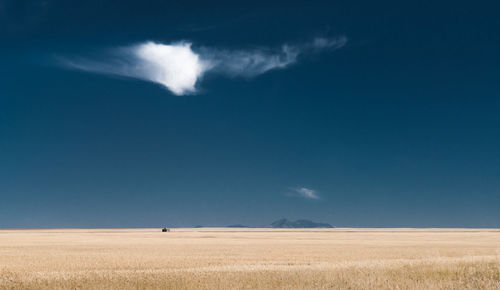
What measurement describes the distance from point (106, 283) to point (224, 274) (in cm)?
522

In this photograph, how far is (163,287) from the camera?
20359 millimetres

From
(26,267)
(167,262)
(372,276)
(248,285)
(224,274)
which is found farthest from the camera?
(167,262)

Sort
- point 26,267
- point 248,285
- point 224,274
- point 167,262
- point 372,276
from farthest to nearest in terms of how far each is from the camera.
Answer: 1. point 167,262
2. point 26,267
3. point 224,274
4. point 372,276
5. point 248,285

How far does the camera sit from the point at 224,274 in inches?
920

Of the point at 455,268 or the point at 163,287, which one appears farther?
the point at 455,268

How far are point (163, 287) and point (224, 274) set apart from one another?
12.2 feet

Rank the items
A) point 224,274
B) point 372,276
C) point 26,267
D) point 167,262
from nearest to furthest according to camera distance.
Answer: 1. point 372,276
2. point 224,274
3. point 26,267
4. point 167,262

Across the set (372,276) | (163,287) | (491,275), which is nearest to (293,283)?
(372,276)

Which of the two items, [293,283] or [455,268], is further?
[455,268]

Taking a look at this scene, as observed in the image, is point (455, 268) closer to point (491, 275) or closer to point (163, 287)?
point (491, 275)

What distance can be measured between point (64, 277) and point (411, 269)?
15202 millimetres

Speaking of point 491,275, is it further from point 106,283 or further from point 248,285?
point 106,283

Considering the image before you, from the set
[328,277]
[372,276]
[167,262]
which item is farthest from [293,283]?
[167,262]

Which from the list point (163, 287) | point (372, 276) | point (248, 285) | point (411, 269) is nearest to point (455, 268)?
point (411, 269)
